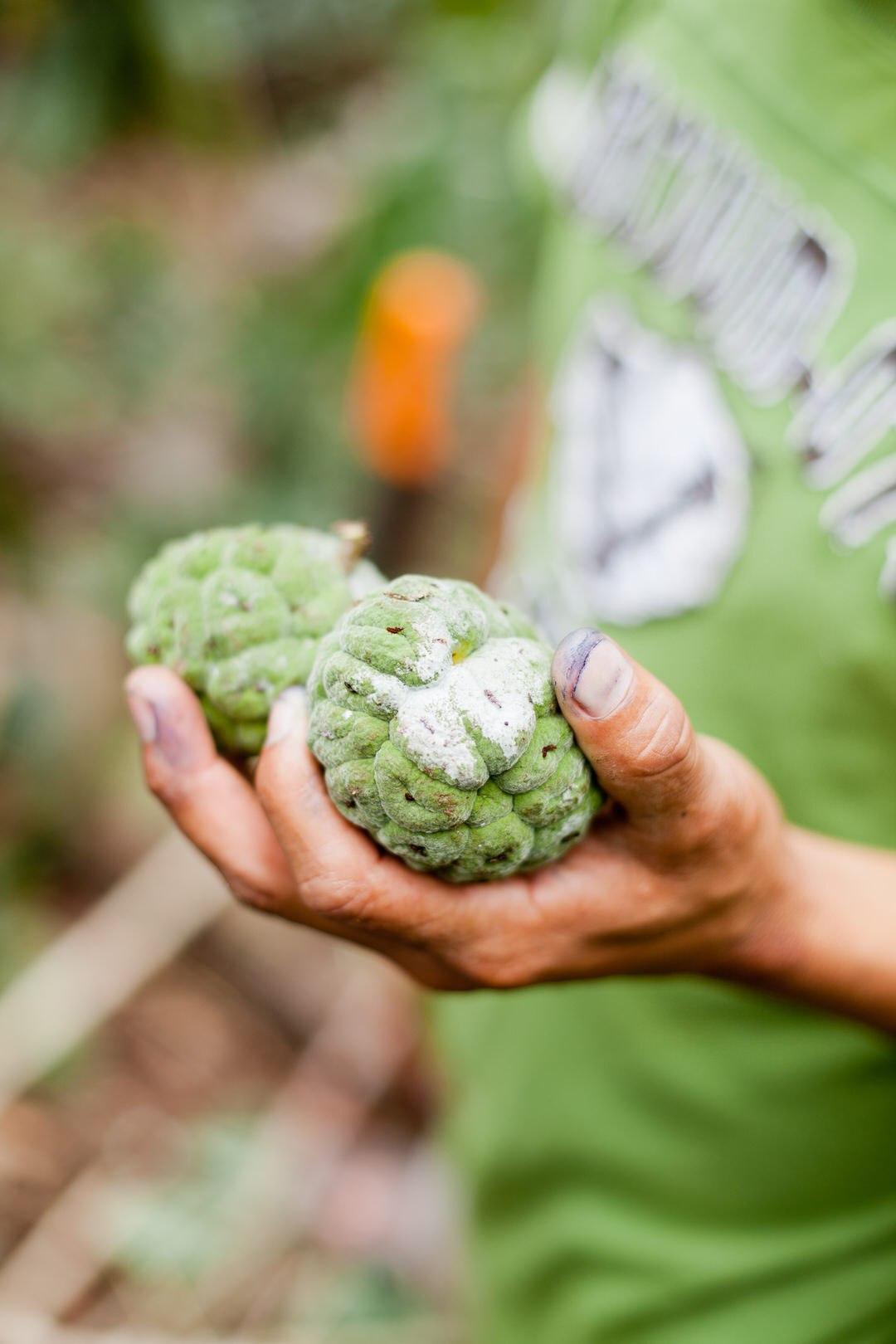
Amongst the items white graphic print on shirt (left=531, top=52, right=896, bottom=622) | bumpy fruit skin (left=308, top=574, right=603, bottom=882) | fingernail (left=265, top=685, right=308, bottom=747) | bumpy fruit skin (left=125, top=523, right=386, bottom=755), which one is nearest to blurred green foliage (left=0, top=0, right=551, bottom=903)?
white graphic print on shirt (left=531, top=52, right=896, bottom=622)

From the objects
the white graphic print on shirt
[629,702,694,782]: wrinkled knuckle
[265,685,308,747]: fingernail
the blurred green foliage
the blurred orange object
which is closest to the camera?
[629,702,694,782]: wrinkled knuckle

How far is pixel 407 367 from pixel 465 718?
3228 millimetres

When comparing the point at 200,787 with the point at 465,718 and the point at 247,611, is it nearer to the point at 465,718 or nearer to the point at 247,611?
the point at 247,611

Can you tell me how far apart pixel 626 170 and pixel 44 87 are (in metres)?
4.57

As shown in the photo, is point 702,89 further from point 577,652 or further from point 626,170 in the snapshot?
point 577,652

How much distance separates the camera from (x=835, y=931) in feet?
3.81

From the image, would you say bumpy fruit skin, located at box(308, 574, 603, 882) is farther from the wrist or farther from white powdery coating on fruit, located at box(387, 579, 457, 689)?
the wrist

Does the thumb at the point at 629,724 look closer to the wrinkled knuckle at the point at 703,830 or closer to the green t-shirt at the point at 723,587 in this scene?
the wrinkled knuckle at the point at 703,830

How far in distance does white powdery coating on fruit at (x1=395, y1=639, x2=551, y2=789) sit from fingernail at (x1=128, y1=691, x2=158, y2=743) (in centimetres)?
30

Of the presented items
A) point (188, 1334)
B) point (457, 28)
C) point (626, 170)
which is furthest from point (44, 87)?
point (188, 1334)

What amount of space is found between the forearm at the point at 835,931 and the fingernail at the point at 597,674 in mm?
357

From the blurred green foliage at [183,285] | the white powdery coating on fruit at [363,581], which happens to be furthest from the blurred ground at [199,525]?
the white powdery coating on fruit at [363,581]

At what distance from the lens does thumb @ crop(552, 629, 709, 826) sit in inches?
36.5

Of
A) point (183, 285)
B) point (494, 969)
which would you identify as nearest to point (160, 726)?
point (494, 969)
